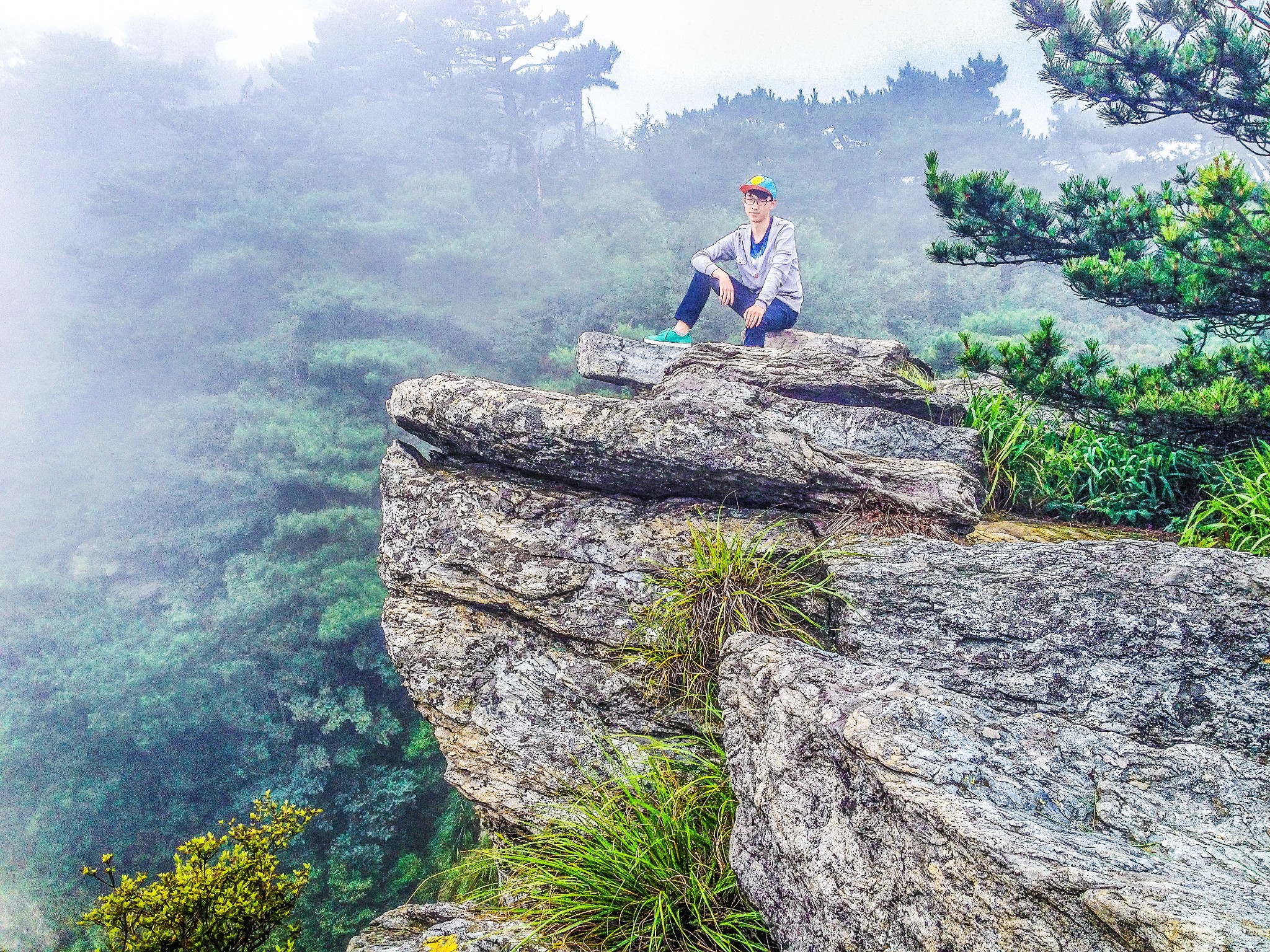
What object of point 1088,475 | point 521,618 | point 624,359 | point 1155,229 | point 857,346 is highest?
point 1155,229

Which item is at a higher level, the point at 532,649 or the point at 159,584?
the point at 532,649

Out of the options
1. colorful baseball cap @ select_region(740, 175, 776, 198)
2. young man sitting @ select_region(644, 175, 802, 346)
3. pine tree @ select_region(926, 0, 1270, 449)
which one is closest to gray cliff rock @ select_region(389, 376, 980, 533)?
pine tree @ select_region(926, 0, 1270, 449)

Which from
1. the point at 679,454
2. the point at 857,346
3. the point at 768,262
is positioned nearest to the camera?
the point at 679,454

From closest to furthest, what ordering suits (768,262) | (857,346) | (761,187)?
(761,187) < (768,262) < (857,346)

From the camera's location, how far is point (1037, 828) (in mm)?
1697

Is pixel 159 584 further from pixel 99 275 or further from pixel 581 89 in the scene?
pixel 581 89

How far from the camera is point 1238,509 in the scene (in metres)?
3.88

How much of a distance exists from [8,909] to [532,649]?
14833mm

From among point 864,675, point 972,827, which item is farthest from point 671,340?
point 972,827

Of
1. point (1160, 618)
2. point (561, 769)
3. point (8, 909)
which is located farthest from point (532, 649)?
point (8, 909)

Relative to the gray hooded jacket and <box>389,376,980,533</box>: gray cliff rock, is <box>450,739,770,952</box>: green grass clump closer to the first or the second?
<box>389,376,980,533</box>: gray cliff rock

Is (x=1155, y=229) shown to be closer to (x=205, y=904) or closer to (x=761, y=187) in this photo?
(x=761, y=187)

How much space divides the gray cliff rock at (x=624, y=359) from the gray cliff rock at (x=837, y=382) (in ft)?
2.95

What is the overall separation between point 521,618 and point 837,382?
349 centimetres
